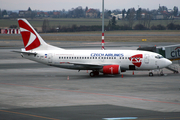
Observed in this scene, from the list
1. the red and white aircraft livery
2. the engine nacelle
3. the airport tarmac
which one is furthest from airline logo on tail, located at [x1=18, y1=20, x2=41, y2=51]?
the engine nacelle

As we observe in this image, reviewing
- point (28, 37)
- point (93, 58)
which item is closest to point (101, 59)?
point (93, 58)

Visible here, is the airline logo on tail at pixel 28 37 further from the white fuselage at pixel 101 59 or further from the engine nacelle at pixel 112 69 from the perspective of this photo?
the engine nacelle at pixel 112 69

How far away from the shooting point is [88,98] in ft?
84.3

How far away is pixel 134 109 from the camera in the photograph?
21.2 meters

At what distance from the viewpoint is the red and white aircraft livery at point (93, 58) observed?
39500 millimetres

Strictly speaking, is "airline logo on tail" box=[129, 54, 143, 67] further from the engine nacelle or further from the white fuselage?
the engine nacelle

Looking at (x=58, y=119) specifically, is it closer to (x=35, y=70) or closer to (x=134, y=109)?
(x=134, y=109)

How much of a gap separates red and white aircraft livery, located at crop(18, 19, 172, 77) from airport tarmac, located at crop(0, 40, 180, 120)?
1783mm

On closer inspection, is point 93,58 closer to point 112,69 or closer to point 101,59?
point 101,59

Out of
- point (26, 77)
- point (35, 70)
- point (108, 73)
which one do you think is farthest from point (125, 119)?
point (35, 70)

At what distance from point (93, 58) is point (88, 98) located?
50.0ft

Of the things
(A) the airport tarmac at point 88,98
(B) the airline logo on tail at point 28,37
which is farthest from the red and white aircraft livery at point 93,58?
(A) the airport tarmac at point 88,98

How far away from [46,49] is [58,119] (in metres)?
24.6

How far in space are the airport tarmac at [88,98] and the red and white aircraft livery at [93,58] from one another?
5.85 ft
